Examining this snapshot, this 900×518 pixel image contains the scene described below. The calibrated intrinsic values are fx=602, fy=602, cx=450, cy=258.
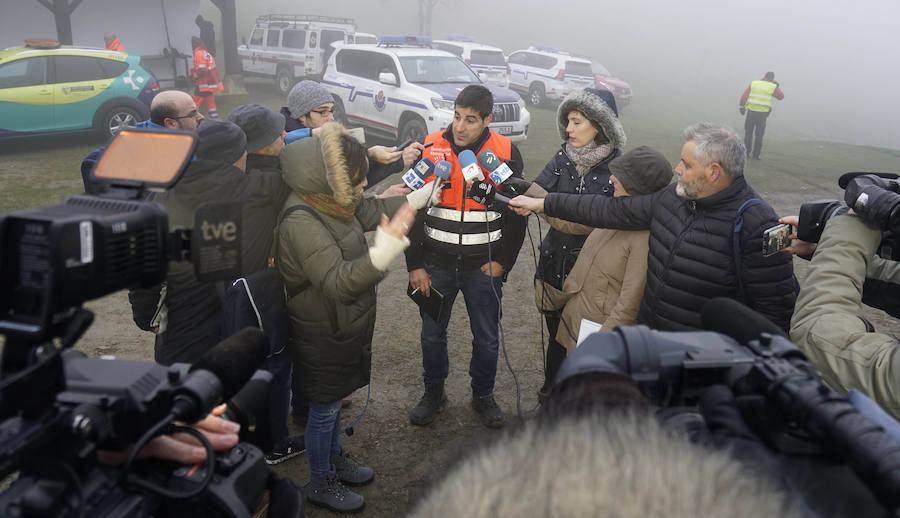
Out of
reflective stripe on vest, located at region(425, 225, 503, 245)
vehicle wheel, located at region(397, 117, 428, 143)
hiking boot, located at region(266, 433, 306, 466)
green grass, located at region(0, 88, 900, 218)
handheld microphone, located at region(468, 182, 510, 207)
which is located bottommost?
hiking boot, located at region(266, 433, 306, 466)

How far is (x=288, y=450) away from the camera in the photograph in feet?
12.0

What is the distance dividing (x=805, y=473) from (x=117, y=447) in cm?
121

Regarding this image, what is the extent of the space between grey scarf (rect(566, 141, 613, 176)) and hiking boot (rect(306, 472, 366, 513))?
7.66 ft

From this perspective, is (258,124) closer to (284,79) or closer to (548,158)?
(548,158)

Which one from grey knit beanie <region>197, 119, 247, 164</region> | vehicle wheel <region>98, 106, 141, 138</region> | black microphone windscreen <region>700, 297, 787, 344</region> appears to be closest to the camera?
black microphone windscreen <region>700, 297, 787, 344</region>

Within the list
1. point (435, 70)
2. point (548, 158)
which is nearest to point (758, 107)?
point (548, 158)

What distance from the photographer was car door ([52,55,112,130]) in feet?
34.3

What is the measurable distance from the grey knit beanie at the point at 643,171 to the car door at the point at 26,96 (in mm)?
10682

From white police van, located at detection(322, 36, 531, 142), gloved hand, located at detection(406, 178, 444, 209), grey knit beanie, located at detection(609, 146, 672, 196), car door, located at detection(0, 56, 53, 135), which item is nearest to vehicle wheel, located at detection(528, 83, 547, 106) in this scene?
white police van, located at detection(322, 36, 531, 142)

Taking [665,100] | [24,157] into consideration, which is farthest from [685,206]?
[665,100]

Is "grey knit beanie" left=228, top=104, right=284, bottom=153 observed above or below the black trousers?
above

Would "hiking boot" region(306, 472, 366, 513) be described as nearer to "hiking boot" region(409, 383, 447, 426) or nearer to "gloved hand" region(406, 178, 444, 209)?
"hiking boot" region(409, 383, 447, 426)

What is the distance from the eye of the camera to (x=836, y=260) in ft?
6.32

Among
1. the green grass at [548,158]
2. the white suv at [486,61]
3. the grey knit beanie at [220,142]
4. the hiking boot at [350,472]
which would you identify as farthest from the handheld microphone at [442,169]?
the white suv at [486,61]
